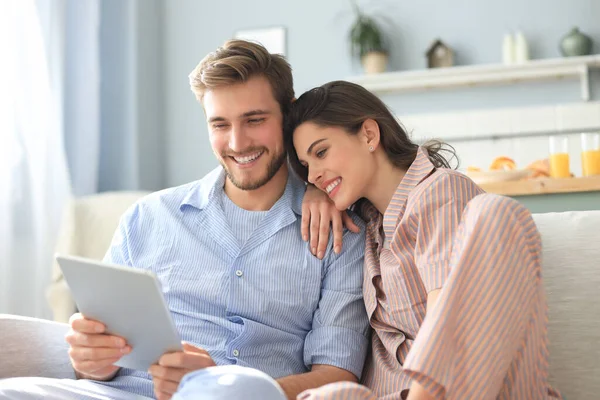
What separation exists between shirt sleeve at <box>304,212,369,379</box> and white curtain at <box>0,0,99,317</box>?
206cm

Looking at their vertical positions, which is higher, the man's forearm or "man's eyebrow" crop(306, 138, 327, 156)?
"man's eyebrow" crop(306, 138, 327, 156)

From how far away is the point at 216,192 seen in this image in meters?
1.91

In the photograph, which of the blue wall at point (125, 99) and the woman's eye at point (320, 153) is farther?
the blue wall at point (125, 99)

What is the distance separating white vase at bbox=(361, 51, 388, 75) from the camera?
469 cm

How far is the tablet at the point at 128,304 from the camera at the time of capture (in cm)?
124

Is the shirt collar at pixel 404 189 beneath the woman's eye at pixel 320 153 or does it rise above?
beneath

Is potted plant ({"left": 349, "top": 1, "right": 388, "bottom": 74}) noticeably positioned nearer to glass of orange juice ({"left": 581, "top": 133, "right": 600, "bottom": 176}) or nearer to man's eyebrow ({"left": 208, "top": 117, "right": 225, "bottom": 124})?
glass of orange juice ({"left": 581, "top": 133, "right": 600, "bottom": 176})

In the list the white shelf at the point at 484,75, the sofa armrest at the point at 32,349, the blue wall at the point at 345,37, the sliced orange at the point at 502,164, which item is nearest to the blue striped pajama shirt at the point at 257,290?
the sofa armrest at the point at 32,349

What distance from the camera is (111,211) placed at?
3801mm

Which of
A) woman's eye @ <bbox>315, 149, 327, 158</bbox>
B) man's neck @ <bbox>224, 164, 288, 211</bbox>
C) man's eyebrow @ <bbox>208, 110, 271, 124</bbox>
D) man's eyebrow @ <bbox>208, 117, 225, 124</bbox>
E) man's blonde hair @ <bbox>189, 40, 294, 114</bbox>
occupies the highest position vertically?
man's blonde hair @ <bbox>189, 40, 294, 114</bbox>

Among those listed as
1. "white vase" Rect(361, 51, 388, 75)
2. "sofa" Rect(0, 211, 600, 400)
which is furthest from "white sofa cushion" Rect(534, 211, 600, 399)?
"white vase" Rect(361, 51, 388, 75)

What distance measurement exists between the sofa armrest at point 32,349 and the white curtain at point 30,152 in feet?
5.72

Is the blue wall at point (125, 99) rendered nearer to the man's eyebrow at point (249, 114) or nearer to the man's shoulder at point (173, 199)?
the man's shoulder at point (173, 199)

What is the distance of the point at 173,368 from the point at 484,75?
3638mm
